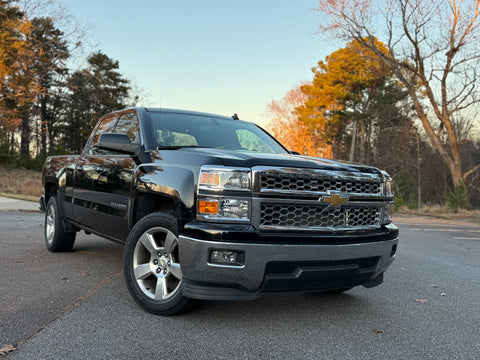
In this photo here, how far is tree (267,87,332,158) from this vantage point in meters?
35.0

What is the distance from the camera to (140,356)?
2.84m

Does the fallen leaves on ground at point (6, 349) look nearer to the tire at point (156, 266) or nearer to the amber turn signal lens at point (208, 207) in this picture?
the tire at point (156, 266)

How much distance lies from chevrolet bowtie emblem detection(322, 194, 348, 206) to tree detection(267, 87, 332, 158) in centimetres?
3121

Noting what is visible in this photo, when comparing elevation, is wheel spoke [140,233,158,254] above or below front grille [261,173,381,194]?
below

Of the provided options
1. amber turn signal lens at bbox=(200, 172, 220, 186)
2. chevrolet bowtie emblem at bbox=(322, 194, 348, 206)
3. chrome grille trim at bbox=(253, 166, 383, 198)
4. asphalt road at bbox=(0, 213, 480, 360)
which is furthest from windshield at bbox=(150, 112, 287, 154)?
asphalt road at bbox=(0, 213, 480, 360)

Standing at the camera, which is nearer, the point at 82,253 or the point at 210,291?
the point at 210,291

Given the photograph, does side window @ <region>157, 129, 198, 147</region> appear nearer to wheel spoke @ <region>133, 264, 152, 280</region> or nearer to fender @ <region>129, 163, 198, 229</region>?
fender @ <region>129, 163, 198, 229</region>

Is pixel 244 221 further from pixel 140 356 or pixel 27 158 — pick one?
pixel 27 158

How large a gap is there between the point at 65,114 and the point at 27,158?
11.9 m

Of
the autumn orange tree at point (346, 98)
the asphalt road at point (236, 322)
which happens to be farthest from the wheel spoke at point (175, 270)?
the autumn orange tree at point (346, 98)

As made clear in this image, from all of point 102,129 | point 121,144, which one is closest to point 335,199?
point 121,144

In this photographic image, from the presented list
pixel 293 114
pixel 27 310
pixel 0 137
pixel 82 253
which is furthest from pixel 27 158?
pixel 27 310

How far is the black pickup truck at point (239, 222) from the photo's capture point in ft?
10.5

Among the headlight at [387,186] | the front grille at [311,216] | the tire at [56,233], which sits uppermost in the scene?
the headlight at [387,186]
